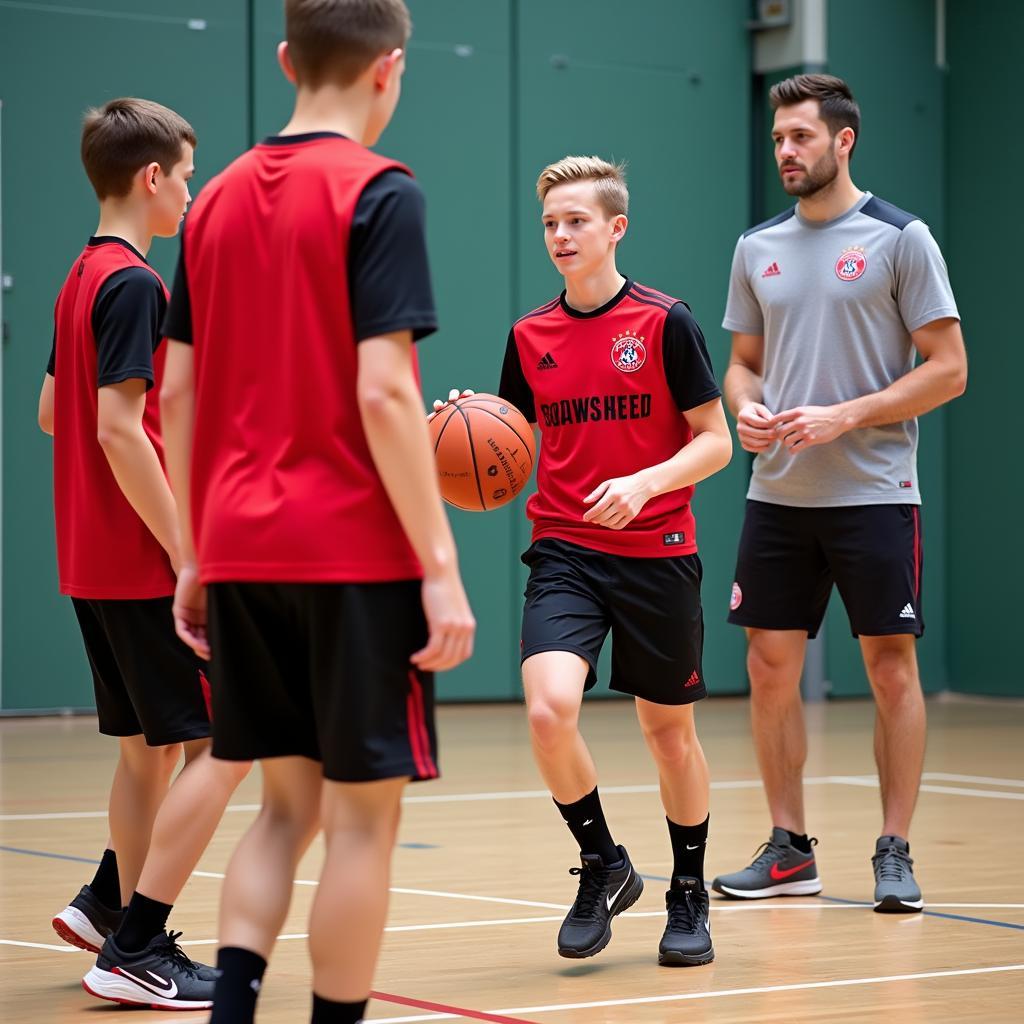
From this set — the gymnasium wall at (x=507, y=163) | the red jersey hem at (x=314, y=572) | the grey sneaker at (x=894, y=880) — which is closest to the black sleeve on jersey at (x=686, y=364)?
the grey sneaker at (x=894, y=880)

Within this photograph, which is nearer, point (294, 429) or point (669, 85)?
point (294, 429)

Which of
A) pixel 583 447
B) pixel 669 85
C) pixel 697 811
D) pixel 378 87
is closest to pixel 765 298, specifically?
pixel 583 447

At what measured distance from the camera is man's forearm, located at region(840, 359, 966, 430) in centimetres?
450

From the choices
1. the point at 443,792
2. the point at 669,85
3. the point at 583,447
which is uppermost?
the point at 669,85

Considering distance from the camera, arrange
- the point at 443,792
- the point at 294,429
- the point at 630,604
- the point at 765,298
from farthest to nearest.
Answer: the point at 443,792 → the point at 765,298 → the point at 630,604 → the point at 294,429

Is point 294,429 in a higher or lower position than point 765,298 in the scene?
lower

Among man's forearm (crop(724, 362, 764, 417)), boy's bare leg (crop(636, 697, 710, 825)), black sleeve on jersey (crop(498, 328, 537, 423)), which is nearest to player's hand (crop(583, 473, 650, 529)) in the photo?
boy's bare leg (crop(636, 697, 710, 825))

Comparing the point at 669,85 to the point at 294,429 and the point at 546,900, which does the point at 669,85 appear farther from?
the point at 294,429

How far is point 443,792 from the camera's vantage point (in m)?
6.55

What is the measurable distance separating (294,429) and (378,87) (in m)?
0.48

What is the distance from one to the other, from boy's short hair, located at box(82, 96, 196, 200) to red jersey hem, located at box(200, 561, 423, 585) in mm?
1347

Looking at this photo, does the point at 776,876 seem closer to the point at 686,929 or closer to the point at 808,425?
the point at 686,929

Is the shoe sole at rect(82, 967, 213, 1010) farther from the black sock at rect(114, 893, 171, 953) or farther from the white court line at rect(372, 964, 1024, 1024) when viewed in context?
the white court line at rect(372, 964, 1024, 1024)

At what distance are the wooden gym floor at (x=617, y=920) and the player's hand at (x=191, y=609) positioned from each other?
0.86 meters
